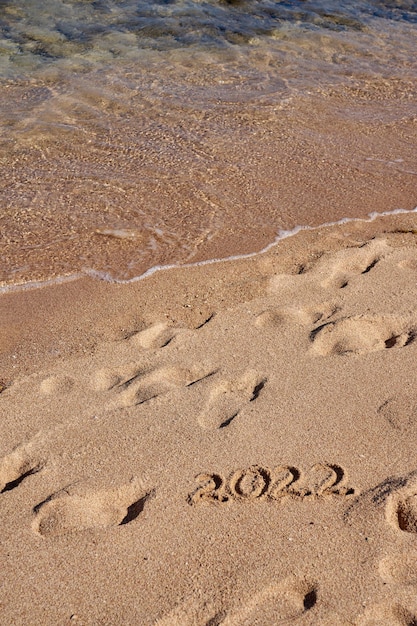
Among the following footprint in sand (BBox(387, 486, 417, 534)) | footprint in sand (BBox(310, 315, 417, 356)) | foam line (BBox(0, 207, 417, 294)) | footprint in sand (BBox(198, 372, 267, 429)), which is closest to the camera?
footprint in sand (BBox(387, 486, 417, 534))

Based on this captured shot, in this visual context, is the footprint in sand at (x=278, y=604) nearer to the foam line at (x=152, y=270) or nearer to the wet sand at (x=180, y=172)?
the foam line at (x=152, y=270)

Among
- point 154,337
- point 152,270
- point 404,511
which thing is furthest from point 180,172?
point 404,511

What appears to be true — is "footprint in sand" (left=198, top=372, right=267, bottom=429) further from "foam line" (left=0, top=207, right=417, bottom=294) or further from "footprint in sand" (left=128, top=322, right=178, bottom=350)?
"foam line" (left=0, top=207, right=417, bottom=294)

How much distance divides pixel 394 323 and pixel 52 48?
253 inches

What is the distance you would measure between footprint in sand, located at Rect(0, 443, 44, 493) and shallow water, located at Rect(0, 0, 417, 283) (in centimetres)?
169

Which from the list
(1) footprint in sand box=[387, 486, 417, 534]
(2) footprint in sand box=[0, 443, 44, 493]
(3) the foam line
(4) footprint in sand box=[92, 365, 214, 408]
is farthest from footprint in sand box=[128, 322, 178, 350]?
(1) footprint in sand box=[387, 486, 417, 534]

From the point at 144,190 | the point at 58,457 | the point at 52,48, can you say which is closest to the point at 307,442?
the point at 58,457

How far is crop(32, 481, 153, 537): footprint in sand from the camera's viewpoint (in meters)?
2.49

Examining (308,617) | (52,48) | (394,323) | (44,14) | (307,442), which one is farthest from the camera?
(44,14)

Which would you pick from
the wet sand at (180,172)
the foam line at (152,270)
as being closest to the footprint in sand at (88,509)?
the foam line at (152,270)

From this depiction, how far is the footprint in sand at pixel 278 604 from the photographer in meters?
2.13

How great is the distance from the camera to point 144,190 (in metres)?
5.27

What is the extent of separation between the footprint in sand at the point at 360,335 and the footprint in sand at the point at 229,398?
37 centimetres

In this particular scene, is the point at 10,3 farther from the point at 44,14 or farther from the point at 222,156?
the point at 222,156
